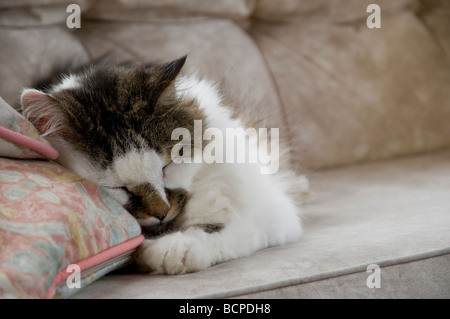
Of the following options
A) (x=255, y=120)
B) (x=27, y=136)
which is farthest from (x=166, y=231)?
(x=255, y=120)

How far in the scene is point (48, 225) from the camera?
94 centimetres

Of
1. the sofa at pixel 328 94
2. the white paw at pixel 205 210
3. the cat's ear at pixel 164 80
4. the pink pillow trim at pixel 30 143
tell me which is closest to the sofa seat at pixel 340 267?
the sofa at pixel 328 94

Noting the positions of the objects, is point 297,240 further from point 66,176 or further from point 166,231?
point 66,176

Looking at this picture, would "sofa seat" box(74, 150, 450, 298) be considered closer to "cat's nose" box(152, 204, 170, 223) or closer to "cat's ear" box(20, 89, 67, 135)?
"cat's nose" box(152, 204, 170, 223)

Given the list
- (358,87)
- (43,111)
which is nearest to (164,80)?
(43,111)

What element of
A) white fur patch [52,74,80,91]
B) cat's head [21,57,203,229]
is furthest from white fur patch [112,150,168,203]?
white fur patch [52,74,80,91]

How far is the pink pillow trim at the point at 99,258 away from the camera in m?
0.92

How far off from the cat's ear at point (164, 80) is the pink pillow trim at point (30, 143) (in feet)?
0.78

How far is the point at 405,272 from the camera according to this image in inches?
42.3

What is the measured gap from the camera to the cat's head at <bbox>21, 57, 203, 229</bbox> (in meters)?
1.10

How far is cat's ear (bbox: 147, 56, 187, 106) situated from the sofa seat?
386mm

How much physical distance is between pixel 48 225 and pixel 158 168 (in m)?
0.26

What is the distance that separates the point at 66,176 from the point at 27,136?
11 cm

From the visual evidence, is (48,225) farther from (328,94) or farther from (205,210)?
(328,94)
